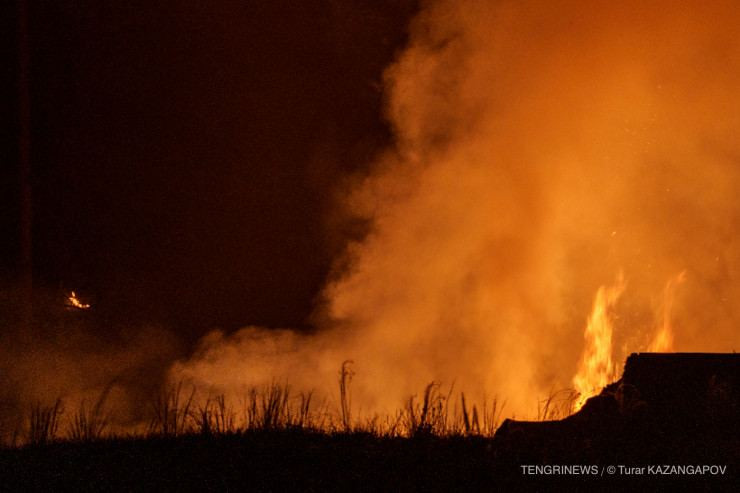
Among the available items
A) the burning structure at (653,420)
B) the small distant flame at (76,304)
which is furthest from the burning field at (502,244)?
the burning structure at (653,420)

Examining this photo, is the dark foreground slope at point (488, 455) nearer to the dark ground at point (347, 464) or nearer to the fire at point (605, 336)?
the dark ground at point (347, 464)

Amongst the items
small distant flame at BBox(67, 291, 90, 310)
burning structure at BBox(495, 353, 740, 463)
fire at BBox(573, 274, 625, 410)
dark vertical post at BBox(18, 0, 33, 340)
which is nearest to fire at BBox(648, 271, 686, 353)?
fire at BBox(573, 274, 625, 410)

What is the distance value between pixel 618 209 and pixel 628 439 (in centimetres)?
417

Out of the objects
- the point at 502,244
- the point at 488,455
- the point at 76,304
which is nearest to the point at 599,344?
the point at 502,244

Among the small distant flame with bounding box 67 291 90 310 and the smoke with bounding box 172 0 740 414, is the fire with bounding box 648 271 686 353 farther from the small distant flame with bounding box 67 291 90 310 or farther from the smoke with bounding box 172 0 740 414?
the small distant flame with bounding box 67 291 90 310

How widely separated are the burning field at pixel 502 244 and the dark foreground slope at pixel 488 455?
2453mm

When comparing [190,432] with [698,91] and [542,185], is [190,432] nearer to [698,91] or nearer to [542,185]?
[542,185]

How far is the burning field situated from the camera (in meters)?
8.20

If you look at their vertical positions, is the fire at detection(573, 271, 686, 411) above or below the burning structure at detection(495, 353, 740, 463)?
above

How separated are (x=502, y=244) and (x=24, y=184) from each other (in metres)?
4.94

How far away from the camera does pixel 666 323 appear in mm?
8125

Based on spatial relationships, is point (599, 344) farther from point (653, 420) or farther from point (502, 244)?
point (653, 420)

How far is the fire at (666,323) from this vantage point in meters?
7.95

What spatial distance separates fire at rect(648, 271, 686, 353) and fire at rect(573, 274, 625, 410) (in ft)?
1.37
